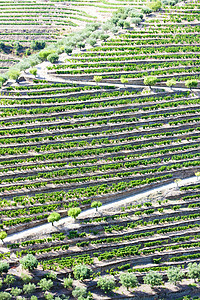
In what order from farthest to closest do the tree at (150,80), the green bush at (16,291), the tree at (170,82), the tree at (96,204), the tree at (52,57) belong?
the tree at (52,57) < the tree at (170,82) < the tree at (150,80) < the tree at (96,204) < the green bush at (16,291)

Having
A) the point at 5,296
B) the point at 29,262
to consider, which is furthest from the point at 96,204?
the point at 5,296

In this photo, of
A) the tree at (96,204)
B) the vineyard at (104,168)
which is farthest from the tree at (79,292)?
the tree at (96,204)

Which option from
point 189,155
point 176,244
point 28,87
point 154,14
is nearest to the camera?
point 176,244

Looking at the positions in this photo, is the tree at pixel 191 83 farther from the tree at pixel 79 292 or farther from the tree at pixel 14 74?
the tree at pixel 79 292

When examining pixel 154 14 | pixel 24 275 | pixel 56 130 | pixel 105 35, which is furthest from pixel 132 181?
pixel 154 14

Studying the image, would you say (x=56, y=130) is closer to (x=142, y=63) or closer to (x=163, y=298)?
(x=142, y=63)

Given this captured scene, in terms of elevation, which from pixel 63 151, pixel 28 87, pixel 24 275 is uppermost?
pixel 28 87

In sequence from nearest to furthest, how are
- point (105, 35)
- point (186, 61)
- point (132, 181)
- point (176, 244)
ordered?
1. point (176, 244)
2. point (132, 181)
3. point (186, 61)
4. point (105, 35)

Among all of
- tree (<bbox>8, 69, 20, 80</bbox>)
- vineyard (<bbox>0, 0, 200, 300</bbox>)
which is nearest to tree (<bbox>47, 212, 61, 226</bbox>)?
vineyard (<bbox>0, 0, 200, 300</bbox>)
